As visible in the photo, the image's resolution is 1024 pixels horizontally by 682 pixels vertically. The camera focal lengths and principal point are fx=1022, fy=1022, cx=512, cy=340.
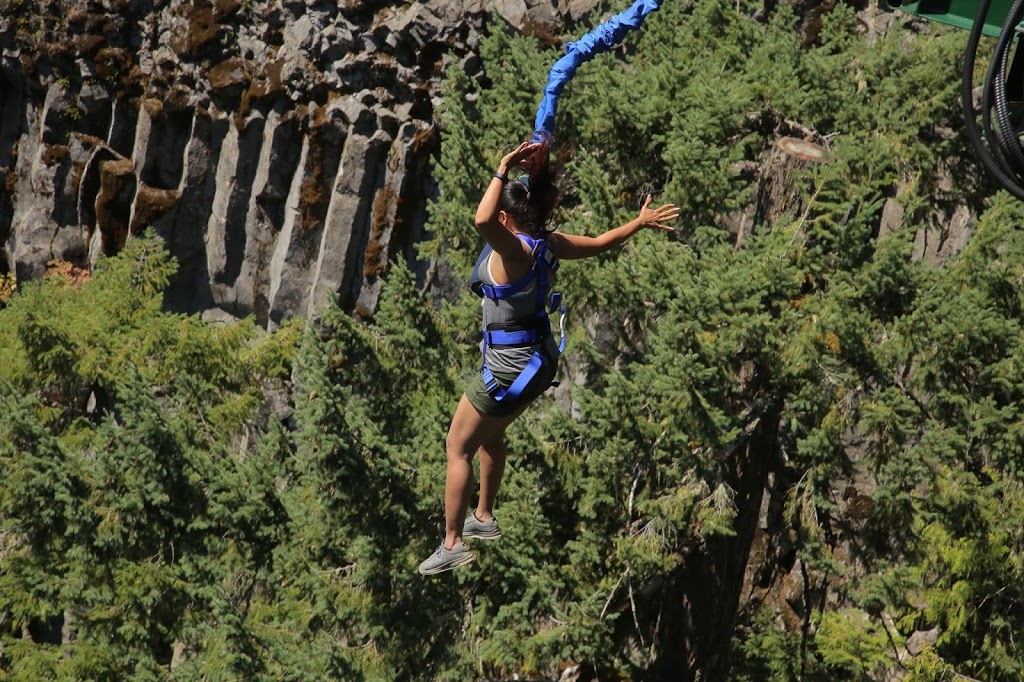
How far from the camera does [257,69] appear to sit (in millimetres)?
18188

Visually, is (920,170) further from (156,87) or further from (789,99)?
(156,87)

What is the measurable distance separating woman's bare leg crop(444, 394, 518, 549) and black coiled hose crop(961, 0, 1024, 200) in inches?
121

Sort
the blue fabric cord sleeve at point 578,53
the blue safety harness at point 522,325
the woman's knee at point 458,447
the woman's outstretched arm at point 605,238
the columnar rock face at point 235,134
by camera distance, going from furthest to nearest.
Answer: the columnar rock face at point 235,134 → the blue fabric cord sleeve at point 578,53 → the woman's knee at point 458,447 → the woman's outstretched arm at point 605,238 → the blue safety harness at point 522,325

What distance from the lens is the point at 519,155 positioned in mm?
5629

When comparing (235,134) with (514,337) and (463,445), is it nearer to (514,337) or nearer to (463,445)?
(463,445)

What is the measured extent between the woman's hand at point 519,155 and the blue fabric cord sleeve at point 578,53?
1.32ft

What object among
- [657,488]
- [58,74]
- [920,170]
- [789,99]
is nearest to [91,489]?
[657,488]

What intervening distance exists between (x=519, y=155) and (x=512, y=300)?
0.91m

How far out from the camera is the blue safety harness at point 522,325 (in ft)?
19.6

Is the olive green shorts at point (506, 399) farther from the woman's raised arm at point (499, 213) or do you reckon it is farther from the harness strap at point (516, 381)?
the woman's raised arm at point (499, 213)

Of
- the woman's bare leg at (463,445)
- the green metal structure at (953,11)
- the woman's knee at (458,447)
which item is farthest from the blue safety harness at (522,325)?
the green metal structure at (953,11)

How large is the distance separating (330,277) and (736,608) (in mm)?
8749

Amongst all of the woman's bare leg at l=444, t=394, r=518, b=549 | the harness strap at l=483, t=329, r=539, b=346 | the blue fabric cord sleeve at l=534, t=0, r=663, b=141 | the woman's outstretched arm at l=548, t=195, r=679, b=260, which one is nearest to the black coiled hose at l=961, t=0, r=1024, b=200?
the woman's outstretched arm at l=548, t=195, r=679, b=260

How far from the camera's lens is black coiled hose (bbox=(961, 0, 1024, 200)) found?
528 centimetres
